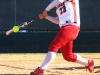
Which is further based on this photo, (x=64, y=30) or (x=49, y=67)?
(x=49, y=67)

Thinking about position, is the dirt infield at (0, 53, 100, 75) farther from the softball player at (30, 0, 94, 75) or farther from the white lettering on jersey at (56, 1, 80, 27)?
the white lettering on jersey at (56, 1, 80, 27)

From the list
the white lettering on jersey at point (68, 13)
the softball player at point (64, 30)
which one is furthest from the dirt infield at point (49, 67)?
the white lettering on jersey at point (68, 13)

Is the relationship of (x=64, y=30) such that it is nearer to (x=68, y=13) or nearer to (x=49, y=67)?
(x=68, y=13)

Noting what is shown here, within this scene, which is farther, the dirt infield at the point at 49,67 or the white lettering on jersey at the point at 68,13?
the dirt infield at the point at 49,67

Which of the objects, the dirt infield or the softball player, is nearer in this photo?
the softball player

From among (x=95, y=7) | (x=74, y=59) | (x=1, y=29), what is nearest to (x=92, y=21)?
(x=95, y=7)

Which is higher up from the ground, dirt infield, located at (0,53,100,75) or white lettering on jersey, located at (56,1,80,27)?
white lettering on jersey, located at (56,1,80,27)

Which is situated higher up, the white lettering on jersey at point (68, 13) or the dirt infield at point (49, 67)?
the white lettering on jersey at point (68, 13)

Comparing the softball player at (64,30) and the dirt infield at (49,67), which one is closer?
the softball player at (64,30)

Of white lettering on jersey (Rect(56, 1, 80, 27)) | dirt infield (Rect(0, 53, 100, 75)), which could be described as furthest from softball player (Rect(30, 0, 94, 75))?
dirt infield (Rect(0, 53, 100, 75))

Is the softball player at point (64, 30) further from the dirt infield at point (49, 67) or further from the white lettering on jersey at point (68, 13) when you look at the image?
the dirt infield at point (49, 67)

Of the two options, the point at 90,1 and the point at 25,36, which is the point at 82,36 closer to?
the point at 90,1

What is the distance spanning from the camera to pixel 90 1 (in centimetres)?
1205

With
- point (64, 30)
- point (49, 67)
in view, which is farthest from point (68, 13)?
point (49, 67)
